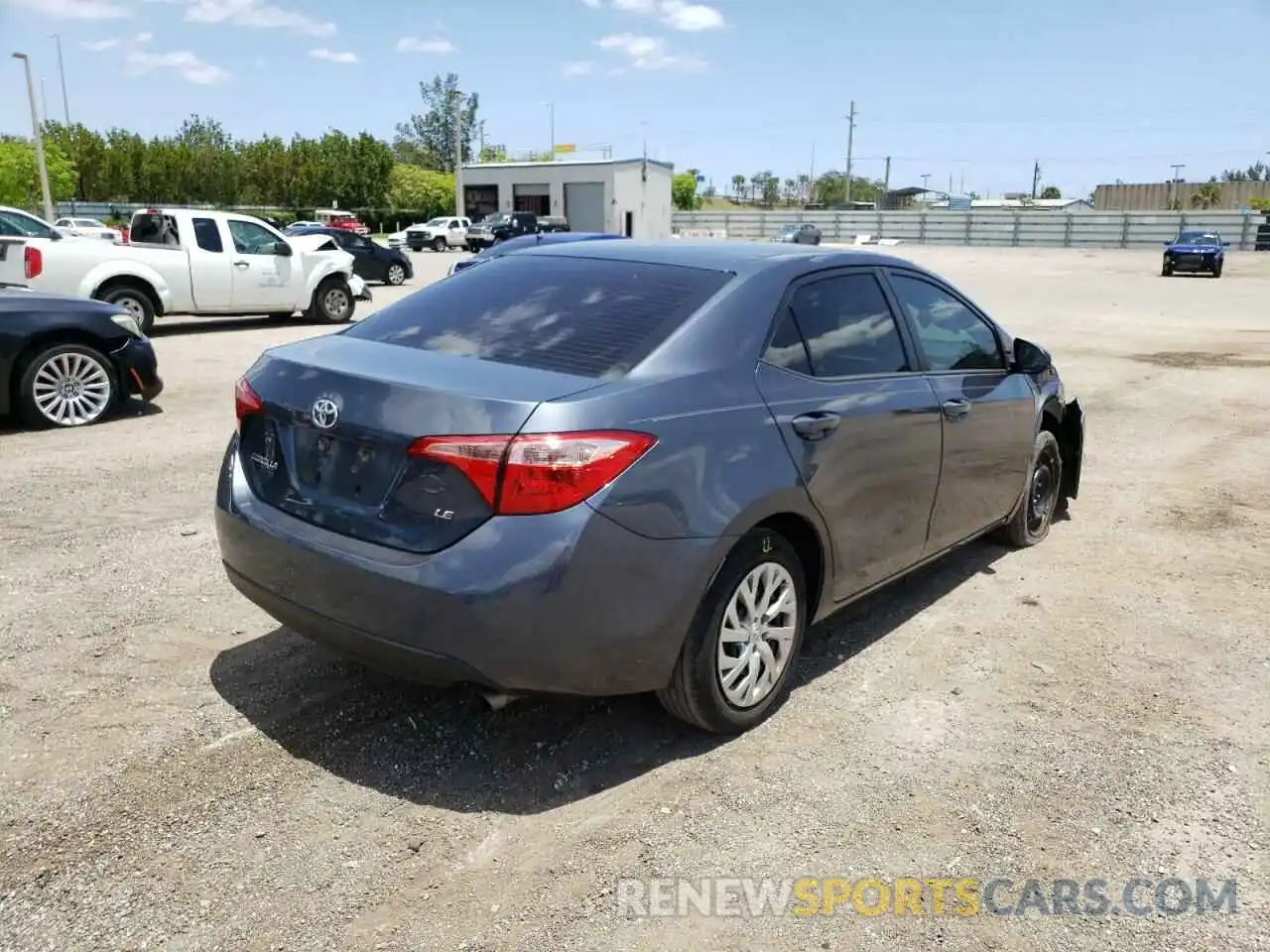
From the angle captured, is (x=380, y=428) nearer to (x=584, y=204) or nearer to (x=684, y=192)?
(x=584, y=204)

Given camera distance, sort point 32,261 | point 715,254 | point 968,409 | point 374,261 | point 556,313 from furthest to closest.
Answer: point 374,261
point 32,261
point 968,409
point 715,254
point 556,313

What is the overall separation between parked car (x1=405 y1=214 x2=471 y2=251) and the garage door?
65.6 ft

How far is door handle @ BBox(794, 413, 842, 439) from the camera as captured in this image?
3.54 metres

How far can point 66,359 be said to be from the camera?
802 centimetres

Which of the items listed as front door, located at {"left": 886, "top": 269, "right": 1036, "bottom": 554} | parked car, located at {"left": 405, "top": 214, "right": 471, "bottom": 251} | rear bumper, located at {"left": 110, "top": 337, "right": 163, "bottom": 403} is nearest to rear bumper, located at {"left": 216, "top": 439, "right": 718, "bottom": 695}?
front door, located at {"left": 886, "top": 269, "right": 1036, "bottom": 554}

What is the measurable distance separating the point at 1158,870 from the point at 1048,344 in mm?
14060

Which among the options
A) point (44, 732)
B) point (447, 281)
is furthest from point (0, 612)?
point (447, 281)

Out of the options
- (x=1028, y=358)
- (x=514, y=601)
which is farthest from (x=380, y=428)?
(x=1028, y=358)

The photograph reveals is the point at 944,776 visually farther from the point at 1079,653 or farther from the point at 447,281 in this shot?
the point at 447,281

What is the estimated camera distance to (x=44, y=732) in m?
3.50

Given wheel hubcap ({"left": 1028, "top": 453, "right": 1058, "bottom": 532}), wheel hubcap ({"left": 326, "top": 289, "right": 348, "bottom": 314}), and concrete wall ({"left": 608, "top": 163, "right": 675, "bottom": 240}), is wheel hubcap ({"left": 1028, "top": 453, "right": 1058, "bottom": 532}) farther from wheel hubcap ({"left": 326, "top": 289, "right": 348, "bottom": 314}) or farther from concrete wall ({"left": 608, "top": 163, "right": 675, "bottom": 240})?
concrete wall ({"left": 608, "top": 163, "right": 675, "bottom": 240})

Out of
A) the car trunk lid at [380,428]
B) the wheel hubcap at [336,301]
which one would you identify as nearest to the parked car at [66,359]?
the car trunk lid at [380,428]

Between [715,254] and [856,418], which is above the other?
[715,254]

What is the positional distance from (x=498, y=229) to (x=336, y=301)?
2954 cm
